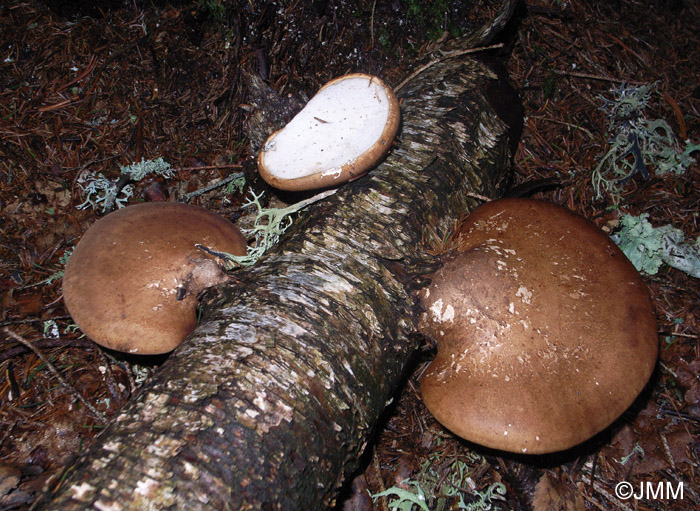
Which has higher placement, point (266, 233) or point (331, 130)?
point (331, 130)

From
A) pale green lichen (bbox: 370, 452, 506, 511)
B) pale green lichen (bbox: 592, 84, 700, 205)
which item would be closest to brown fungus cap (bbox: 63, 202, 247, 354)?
pale green lichen (bbox: 370, 452, 506, 511)

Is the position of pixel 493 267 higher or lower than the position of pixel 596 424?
higher

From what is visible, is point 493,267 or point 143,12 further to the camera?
point 143,12

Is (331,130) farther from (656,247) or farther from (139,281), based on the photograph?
(656,247)

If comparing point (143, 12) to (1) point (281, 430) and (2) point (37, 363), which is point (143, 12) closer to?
(2) point (37, 363)

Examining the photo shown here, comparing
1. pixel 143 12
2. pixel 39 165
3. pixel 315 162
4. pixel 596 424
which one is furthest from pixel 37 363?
pixel 596 424

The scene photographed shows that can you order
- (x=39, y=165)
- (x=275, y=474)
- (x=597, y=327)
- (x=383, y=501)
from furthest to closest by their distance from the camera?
(x=39, y=165), (x=383, y=501), (x=597, y=327), (x=275, y=474)

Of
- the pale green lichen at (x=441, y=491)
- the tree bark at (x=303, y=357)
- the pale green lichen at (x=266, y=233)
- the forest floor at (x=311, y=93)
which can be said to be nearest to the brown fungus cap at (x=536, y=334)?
the tree bark at (x=303, y=357)

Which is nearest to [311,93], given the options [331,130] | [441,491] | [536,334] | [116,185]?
[331,130]
